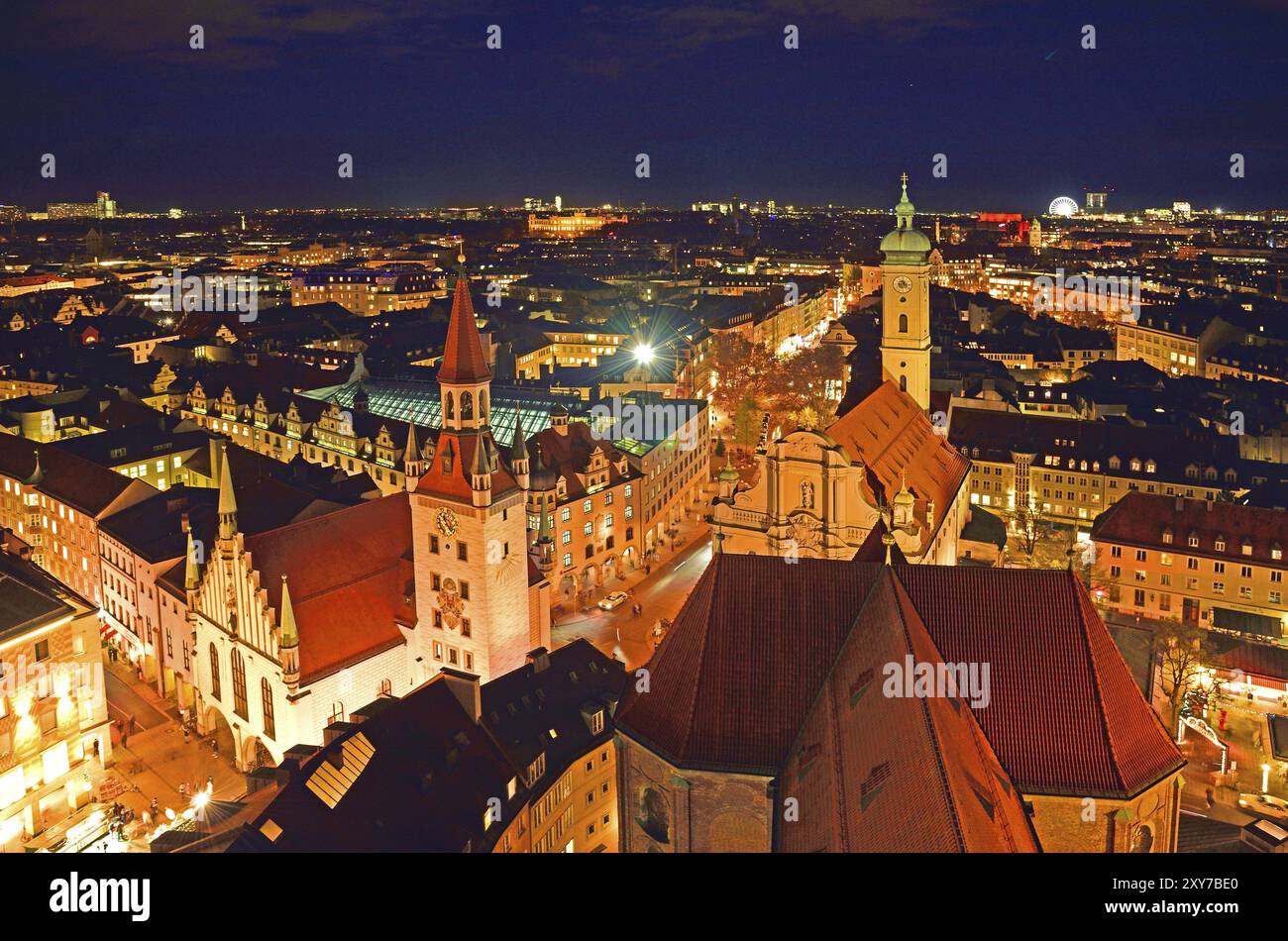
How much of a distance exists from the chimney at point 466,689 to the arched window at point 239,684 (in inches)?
459

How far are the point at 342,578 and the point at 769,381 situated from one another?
74562 mm

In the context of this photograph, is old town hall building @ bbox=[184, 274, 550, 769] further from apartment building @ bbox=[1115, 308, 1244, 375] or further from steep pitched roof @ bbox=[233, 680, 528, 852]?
apartment building @ bbox=[1115, 308, 1244, 375]

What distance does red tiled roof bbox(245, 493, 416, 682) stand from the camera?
40.2m

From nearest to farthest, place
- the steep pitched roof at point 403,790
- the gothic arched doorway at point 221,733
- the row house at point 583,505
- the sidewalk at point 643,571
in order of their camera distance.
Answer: the steep pitched roof at point 403,790 → the gothic arched doorway at point 221,733 → the sidewalk at point 643,571 → the row house at point 583,505

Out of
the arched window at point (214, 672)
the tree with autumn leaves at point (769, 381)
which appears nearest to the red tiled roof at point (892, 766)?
the arched window at point (214, 672)

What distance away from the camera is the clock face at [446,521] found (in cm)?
4047

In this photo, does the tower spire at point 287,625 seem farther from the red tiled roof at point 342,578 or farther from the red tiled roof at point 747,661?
the red tiled roof at point 747,661

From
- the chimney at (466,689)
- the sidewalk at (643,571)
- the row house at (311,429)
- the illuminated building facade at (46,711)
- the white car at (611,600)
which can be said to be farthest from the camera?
the row house at (311,429)

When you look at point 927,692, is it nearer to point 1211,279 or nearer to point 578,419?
point 578,419

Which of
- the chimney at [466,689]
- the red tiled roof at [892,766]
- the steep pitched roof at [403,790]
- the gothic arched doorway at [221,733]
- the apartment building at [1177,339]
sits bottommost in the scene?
the gothic arched doorway at [221,733]

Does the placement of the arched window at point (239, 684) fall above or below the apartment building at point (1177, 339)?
below

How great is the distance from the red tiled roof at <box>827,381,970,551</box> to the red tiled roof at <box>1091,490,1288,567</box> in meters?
8.52

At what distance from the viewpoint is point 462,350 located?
39656 mm

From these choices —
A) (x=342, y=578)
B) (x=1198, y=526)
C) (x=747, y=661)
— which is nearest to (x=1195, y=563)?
(x=1198, y=526)
